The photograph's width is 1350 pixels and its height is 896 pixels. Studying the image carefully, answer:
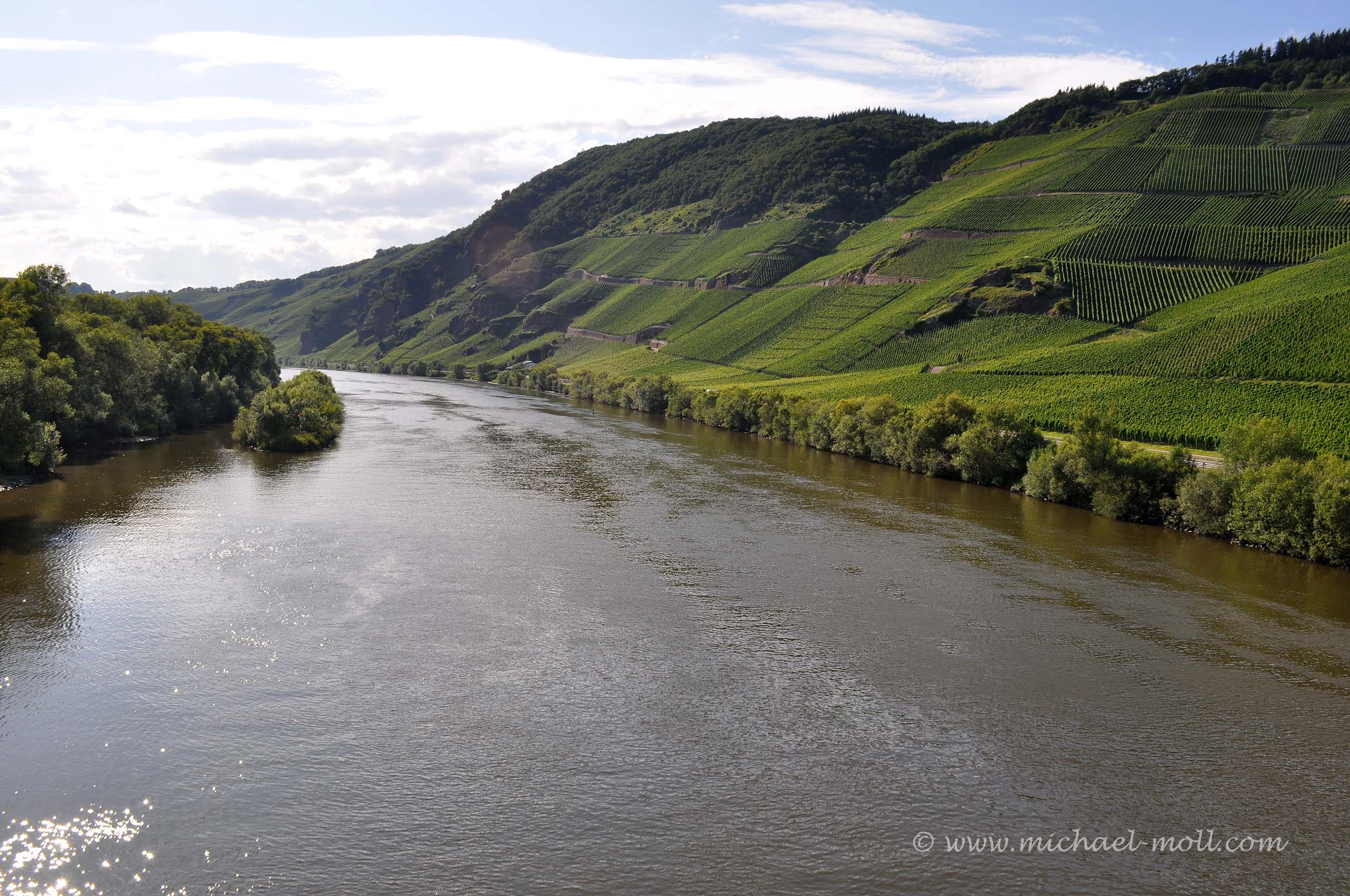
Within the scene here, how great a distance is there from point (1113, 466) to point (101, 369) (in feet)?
266

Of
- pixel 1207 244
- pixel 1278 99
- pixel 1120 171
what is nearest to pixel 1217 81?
pixel 1278 99

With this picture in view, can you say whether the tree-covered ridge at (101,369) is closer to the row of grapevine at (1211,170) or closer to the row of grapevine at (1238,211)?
the row of grapevine at (1238,211)

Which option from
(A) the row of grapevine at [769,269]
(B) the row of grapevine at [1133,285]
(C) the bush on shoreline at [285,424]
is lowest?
(C) the bush on shoreline at [285,424]

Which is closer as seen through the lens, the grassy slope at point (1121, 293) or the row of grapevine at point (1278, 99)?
the grassy slope at point (1121, 293)

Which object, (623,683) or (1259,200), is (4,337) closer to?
(623,683)

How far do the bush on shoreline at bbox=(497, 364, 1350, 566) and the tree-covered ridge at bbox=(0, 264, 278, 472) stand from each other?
62.6 m

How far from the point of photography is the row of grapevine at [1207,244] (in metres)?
110

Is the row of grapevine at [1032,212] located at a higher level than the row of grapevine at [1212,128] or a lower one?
lower

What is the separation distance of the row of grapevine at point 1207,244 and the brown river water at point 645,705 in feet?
260

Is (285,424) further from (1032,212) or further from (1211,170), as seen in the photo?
(1211,170)

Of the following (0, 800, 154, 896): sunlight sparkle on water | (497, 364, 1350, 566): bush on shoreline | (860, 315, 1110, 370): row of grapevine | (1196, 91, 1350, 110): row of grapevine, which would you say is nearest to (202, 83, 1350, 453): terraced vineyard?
(860, 315, 1110, 370): row of grapevine

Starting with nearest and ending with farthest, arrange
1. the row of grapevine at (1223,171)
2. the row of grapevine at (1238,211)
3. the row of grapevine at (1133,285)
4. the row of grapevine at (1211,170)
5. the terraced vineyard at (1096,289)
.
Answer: the terraced vineyard at (1096,289)
the row of grapevine at (1133,285)
the row of grapevine at (1238,211)
the row of grapevine at (1211,170)
the row of grapevine at (1223,171)

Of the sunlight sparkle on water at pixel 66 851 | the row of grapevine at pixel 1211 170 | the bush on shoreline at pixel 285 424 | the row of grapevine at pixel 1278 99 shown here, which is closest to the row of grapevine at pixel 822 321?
the row of grapevine at pixel 1211 170

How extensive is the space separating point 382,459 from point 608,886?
58.8 m
